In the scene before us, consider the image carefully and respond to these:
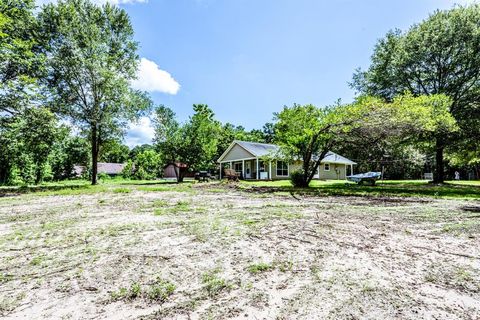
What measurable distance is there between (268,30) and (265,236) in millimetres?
12453

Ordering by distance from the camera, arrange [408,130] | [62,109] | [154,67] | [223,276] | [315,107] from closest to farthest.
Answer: [223,276] → [408,130] → [315,107] → [62,109] → [154,67]

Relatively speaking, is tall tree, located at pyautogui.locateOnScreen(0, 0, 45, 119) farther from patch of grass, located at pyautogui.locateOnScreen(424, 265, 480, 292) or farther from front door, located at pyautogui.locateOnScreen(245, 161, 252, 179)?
front door, located at pyautogui.locateOnScreen(245, 161, 252, 179)

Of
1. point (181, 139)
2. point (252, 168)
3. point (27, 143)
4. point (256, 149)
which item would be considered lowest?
point (252, 168)

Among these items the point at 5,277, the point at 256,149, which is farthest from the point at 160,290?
the point at 256,149

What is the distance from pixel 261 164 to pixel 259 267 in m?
25.4

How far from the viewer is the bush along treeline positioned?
13859 mm

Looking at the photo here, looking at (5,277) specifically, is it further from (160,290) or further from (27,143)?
(27,143)

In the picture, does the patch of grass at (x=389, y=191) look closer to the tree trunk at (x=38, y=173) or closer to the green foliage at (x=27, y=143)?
the green foliage at (x=27, y=143)

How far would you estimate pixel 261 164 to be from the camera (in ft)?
92.7

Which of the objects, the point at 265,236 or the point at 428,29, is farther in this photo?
the point at 428,29

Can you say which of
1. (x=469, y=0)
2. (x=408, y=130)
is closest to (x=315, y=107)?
(x=408, y=130)

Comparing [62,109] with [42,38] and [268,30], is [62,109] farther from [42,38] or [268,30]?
[268,30]

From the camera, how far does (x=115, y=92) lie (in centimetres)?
1955

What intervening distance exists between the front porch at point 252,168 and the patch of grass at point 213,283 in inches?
905
